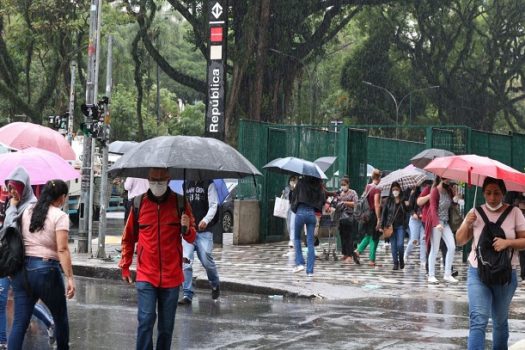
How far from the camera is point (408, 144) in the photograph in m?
26.2

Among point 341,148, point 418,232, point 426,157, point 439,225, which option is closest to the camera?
point 439,225

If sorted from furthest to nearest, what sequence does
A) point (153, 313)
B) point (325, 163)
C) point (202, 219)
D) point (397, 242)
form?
point (325, 163), point (397, 242), point (202, 219), point (153, 313)

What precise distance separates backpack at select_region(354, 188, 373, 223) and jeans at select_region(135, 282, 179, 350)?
1066cm

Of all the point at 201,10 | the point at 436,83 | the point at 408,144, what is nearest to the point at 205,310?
the point at 408,144

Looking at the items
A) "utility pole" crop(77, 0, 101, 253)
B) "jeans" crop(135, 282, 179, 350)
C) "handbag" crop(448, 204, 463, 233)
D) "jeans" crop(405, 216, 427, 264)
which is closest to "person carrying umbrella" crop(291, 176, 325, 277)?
"handbag" crop(448, 204, 463, 233)

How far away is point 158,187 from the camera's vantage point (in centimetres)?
791

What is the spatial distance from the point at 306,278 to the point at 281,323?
4.43 metres

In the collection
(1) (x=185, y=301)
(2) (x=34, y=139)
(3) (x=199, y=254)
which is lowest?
(1) (x=185, y=301)

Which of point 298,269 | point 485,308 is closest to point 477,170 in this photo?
point 485,308

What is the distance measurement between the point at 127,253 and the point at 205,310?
4.06 meters

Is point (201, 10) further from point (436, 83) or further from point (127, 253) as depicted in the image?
point (127, 253)

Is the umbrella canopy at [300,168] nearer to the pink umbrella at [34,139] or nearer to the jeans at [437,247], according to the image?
the jeans at [437,247]

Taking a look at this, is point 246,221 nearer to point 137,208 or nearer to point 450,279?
point 450,279

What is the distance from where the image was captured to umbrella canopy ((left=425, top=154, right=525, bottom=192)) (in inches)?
311
